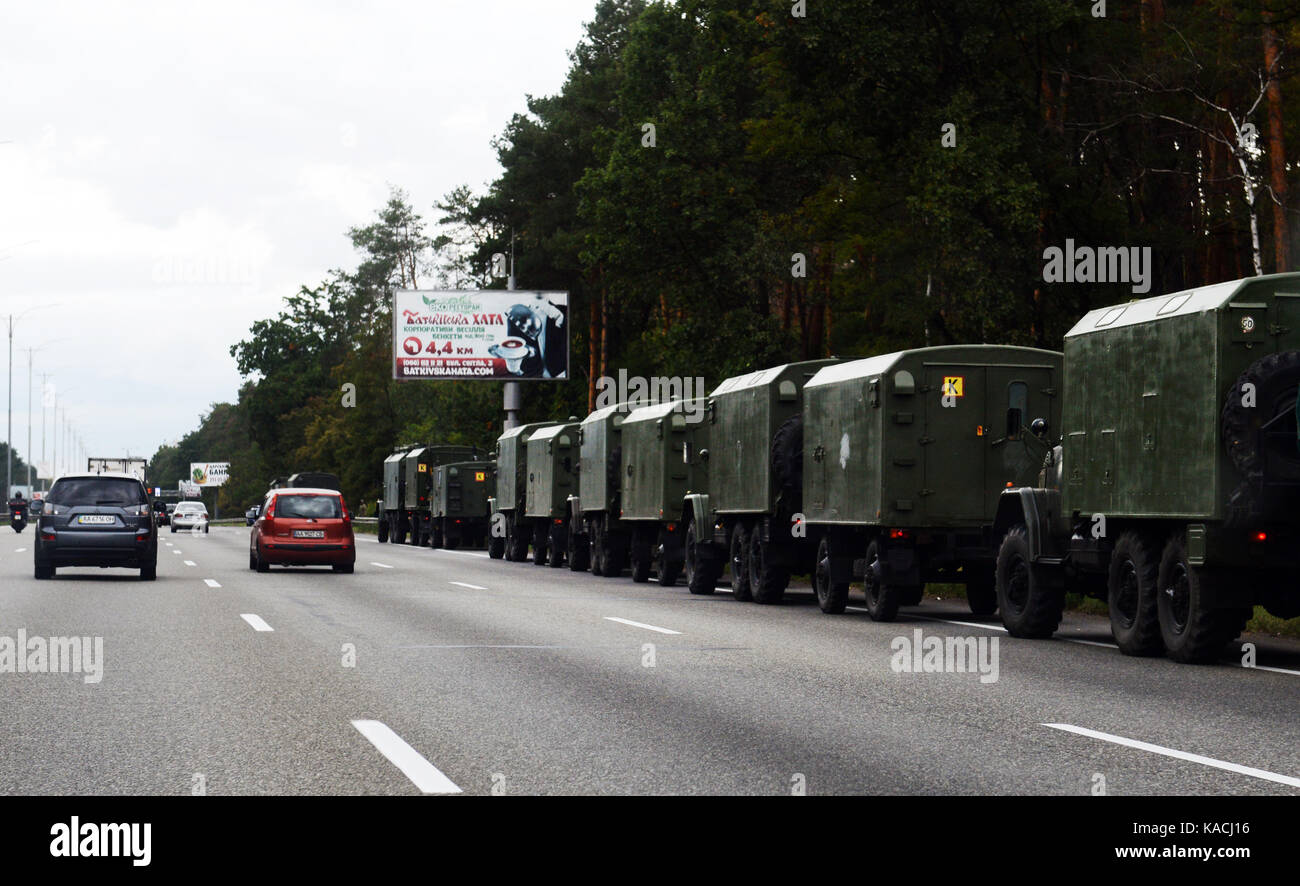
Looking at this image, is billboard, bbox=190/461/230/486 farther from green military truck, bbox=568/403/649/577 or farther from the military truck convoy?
the military truck convoy

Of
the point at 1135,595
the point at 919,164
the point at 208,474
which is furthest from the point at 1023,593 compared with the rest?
the point at 208,474

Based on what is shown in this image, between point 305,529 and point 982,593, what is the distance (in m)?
14.3

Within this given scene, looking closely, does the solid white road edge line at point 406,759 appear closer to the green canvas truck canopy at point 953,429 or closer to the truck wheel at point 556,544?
the green canvas truck canopy at point 953,429

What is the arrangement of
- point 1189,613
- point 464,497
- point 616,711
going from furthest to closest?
point 464,497
point 1189,613
point 616,711

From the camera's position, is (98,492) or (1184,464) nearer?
(1184,464)

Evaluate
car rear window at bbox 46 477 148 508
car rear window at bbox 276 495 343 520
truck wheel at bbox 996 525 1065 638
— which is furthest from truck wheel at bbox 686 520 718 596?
truck wheel at bbox 996 525 1065 638

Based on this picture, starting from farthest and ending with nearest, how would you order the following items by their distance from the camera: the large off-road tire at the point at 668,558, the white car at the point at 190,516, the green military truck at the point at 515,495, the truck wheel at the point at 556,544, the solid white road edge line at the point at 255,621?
1. the white car at the point at 190,516
2. the green military truck at the point at 515,495
3. the truck wheel at the point at 556,544
4. the large off-road tire at the point at 668,558
5. the solid white road edge line at the point at 255,621

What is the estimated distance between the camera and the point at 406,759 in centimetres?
861

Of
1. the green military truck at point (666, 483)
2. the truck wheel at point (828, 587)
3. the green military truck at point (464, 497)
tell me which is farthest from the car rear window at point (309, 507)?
the green military truck at point (464, 497)

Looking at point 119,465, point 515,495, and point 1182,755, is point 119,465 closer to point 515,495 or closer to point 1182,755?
point 515,495

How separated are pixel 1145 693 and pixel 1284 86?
27.2 m

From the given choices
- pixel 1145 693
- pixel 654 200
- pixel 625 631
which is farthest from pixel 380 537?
pixel 1145 693

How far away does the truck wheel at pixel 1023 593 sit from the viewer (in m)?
16.3

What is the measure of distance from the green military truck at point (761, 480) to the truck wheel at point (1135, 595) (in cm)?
692
